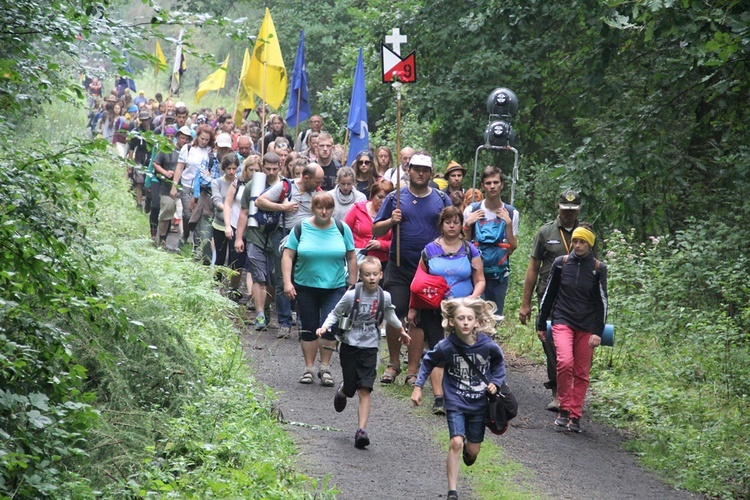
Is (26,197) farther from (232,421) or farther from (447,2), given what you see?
(447,2)

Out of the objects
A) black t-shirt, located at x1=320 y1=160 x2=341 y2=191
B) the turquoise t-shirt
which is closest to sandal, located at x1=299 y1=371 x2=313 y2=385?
the turquoise t-shirt

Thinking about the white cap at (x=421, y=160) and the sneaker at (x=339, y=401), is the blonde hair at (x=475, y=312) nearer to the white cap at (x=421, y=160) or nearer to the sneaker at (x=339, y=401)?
Answer: the sneaker at (x=339, y=401)

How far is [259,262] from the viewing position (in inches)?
508

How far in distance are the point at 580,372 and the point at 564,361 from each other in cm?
20

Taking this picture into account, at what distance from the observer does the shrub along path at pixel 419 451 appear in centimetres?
801

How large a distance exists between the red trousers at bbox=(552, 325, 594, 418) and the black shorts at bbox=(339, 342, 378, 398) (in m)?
2.00

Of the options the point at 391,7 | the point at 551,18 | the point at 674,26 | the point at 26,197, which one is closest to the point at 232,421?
the point at 26,197

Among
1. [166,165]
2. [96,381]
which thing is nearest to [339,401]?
[96,381]

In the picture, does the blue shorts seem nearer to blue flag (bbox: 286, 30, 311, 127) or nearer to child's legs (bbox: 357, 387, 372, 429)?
child's legs (bbox: 357, 387, 372, 429)

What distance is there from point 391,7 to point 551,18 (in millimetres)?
6195

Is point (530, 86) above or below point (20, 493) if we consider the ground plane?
above

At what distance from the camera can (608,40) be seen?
1355 cm

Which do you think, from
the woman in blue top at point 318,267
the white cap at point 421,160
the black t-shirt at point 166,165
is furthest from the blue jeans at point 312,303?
the black t-shirt at point 166,165

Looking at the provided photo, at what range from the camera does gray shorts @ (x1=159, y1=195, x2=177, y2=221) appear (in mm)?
17484
